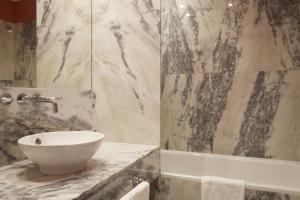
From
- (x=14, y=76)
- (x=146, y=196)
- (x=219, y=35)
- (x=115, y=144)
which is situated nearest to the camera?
(x=14, y=76)

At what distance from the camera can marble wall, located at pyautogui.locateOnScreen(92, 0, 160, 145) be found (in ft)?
6.84

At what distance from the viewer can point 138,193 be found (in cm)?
151

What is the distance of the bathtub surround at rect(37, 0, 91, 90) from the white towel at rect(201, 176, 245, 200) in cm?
120

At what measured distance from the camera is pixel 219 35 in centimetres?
249

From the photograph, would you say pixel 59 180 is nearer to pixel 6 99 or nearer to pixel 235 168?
A: pixel 6 99

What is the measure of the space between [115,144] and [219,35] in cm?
138

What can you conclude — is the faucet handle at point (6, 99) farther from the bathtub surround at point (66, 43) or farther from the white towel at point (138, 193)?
the white towel at point (138, 193)

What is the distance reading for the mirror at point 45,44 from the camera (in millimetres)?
1416

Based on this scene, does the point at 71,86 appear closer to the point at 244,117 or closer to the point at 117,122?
the point at 117,122

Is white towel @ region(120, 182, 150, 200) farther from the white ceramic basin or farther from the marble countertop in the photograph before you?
the white ceramic basin

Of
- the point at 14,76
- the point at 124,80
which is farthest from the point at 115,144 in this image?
the point at 14,76

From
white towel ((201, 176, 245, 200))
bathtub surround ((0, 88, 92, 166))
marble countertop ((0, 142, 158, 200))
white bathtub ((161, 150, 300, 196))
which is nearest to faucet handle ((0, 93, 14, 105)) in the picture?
bathtub surround ((0, 88, 92, 166))

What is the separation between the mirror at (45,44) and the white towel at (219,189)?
1.19 meters

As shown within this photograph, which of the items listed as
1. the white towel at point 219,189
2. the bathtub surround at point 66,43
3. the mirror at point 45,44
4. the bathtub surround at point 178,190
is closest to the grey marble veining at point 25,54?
the mirror at point 45,44
